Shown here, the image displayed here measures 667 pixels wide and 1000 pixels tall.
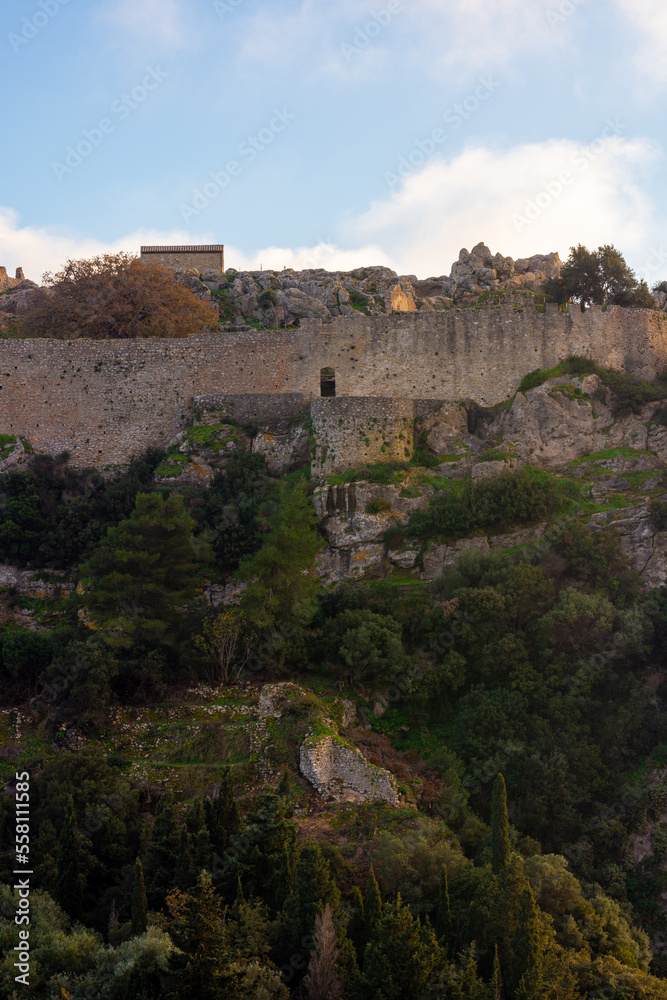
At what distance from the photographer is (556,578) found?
27.6 metres

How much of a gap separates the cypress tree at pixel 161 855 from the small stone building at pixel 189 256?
3478cm

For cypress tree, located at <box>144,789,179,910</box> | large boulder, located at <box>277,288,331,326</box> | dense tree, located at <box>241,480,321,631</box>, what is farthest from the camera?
large boulder, located at <box>277,288,331,326</box>

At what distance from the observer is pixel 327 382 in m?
35.7

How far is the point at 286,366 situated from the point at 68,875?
20.8m

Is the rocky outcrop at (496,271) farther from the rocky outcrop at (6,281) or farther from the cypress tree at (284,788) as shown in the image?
the cypress tree at (284,788)

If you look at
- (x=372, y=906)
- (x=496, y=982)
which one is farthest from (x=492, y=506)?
(x=496, y=982)

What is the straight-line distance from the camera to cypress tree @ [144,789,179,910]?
1912 centimetres

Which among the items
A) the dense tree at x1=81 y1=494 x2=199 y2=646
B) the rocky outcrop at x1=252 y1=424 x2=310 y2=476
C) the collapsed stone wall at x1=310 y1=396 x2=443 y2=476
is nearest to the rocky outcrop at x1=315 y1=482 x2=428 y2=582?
the collapsed stone wall at x1=310 y1=396 x2=443 y2=476

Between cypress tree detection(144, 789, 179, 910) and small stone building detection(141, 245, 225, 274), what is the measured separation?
3478cm

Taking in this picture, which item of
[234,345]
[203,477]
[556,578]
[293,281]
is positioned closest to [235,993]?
[556,578]

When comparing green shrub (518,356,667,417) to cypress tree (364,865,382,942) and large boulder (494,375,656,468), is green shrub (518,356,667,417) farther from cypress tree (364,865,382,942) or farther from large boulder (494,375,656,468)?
cypress tree (364,865,382,942)

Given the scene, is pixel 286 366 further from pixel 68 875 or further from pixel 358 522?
pixel 68 875

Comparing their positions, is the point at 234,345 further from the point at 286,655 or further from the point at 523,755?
the point at 523,755

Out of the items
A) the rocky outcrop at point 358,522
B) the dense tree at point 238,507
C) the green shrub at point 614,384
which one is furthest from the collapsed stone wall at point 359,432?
the green shrub at point 614,384
